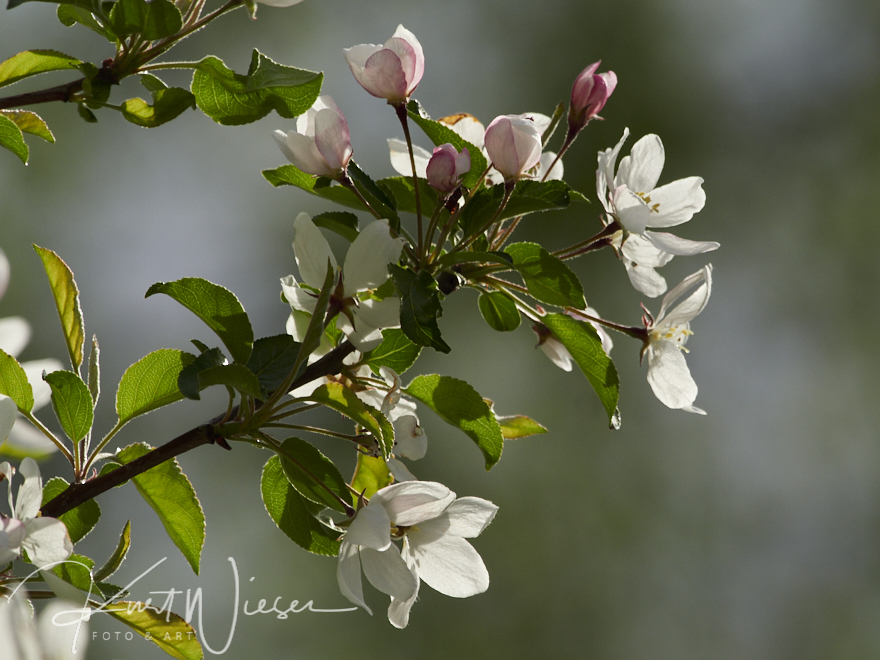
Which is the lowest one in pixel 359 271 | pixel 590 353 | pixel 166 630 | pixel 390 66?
pixel 166 630

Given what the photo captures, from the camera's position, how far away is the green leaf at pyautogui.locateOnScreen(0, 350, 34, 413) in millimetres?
538

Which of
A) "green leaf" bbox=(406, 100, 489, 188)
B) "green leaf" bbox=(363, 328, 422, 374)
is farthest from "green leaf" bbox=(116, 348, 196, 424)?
"green leaf" bbox=(406, 100, 489, 188)

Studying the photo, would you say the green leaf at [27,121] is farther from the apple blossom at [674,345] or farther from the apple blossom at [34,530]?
the apple blossom at [674,345]

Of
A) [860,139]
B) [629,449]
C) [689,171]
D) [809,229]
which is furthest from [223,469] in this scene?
[860,139]

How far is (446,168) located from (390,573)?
0.27 m

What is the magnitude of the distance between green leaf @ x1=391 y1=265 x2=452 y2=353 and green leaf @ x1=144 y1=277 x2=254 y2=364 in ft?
0.41

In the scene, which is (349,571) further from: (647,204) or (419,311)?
(647,204)

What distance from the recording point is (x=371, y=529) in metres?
0.49

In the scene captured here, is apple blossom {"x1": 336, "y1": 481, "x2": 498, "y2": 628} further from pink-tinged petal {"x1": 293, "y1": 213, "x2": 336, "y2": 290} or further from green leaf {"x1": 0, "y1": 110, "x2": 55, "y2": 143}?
green leaf {"x1": 0, "y1": 110, "x2": 55, "y2": 143}

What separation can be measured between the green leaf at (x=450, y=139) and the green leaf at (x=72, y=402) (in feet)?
0.99

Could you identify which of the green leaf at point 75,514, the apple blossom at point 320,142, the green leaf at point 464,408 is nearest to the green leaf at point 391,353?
the green leaf at point 464,408

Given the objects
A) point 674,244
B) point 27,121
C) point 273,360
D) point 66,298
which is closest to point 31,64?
point 27,121

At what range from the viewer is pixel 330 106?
1.86 feet

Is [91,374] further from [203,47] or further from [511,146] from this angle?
[203,47]
